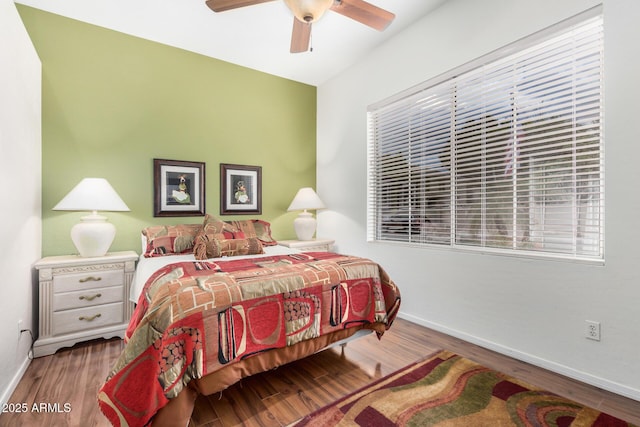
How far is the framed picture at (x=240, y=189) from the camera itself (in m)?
3.72

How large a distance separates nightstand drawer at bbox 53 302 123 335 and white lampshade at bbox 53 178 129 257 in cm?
47

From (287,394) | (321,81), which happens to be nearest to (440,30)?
(321,81)

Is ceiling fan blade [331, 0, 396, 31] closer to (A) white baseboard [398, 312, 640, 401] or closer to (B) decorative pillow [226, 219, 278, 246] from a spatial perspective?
(B) decorative pillow [226, 219, 278, 246]

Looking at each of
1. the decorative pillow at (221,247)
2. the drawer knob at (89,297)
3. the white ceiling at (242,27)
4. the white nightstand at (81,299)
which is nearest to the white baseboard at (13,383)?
the white nightstand at (81,299)

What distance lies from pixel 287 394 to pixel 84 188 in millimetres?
2323

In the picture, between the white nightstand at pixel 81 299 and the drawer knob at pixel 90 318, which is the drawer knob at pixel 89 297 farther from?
the drawer knob at pixel 90 318

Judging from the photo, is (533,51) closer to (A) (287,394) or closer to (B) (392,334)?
(B) (392,334)

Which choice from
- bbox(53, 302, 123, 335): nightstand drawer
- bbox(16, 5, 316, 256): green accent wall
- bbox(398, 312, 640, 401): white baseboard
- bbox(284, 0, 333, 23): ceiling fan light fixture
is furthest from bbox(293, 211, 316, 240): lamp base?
bbox(284, 0, 333, 23): ceiling fan light fixture

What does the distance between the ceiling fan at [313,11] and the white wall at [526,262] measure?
0.90m

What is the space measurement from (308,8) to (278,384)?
2.34 metres

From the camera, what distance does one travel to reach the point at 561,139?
2.08 metres

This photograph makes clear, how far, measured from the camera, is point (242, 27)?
3.03 meters

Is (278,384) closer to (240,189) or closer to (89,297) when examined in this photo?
(89,297)

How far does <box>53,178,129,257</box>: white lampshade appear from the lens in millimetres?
2508
